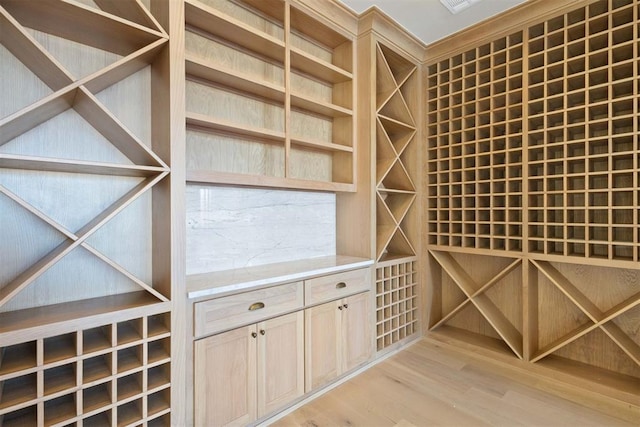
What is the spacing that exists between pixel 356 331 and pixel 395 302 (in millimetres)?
536

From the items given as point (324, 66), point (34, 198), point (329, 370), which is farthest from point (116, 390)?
point (324, 66)

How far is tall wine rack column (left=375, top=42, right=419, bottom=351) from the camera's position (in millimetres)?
2533

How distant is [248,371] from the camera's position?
1.66 m

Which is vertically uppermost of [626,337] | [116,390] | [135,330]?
[135,330]

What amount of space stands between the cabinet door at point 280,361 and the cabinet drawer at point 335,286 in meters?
0.14

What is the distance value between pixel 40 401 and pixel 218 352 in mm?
658

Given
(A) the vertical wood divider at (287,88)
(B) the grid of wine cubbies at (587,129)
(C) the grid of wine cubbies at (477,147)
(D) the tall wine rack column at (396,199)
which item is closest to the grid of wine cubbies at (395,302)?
(D) the tall wine rack column at (396,199)

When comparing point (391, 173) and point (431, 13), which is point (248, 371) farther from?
point (431, 13)

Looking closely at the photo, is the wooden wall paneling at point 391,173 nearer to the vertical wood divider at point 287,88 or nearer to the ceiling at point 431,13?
the ceiling at point 431,13

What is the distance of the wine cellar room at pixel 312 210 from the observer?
133cm

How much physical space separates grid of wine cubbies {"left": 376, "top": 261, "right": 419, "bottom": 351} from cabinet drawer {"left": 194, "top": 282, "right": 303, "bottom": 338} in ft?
2.88

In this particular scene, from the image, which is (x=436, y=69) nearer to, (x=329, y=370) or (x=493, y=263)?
(x=493, y=263)

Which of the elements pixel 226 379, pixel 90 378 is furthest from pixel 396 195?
pixel 90 378

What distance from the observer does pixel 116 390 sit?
1.28 metres
